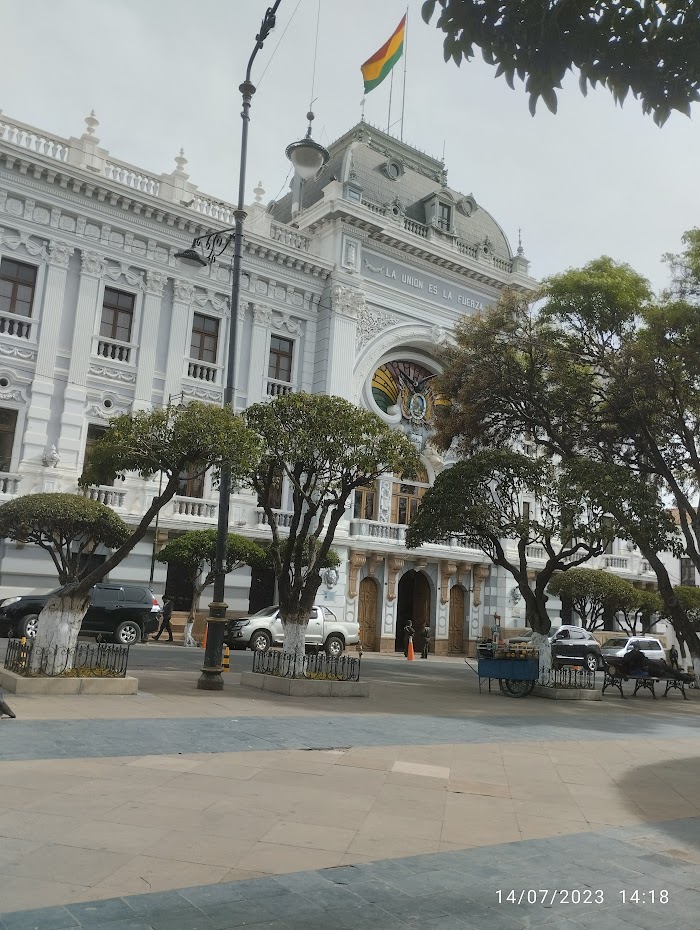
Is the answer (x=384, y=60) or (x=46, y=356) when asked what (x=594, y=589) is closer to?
(x=384, y=60)

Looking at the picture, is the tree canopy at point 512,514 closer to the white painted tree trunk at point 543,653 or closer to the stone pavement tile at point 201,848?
the white painted tree trunk at point 543,653

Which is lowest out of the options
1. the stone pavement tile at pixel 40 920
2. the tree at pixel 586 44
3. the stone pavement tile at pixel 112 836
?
the stone pavement tile at pixel 40 920

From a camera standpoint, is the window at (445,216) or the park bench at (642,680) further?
the window at (445,216)

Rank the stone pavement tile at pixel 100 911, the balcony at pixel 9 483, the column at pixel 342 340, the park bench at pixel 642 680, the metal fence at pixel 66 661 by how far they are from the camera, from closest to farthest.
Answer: the stone pavement tile at pixel 100 911
the metal fence at pixel 66 661
the park bench at pixel 642 680
the balcony at pixel 9 483
the column at pixel 342 340

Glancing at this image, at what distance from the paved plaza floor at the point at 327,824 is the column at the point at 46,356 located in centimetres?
1543

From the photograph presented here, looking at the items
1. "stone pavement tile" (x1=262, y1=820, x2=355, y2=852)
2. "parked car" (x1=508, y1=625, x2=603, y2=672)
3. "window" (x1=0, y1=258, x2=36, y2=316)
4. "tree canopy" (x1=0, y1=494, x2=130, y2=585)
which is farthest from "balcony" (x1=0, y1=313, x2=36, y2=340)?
"stone pavement tile" (x1=262, y1=820, x2=355, y2=852)

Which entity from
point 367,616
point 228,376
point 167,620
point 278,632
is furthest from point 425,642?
point 228,376

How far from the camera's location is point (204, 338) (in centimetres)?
2936

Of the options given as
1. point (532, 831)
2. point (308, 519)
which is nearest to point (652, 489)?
point (308, 519)

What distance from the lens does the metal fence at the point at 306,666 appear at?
14.6m

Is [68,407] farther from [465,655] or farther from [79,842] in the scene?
Answer: [79,842]

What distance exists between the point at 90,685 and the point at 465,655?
25.3 metres

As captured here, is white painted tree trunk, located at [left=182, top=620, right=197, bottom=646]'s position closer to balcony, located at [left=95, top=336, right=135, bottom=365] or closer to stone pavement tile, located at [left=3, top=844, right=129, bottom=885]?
balcony, located at [left=95, top=336, right=135, bottom=365]

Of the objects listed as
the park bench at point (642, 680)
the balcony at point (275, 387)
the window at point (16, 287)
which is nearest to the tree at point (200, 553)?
the balcony at point (275, 387)
